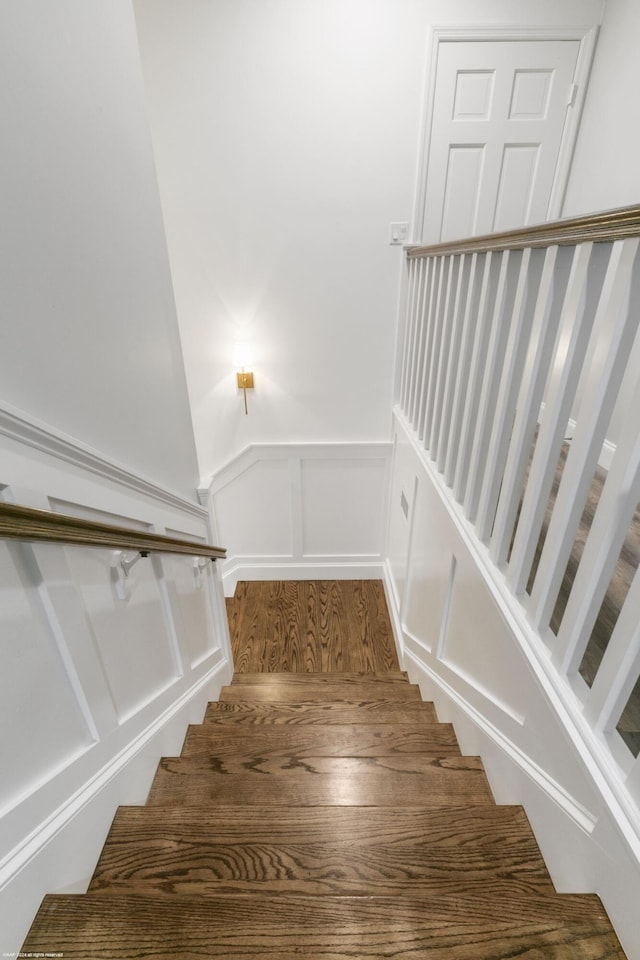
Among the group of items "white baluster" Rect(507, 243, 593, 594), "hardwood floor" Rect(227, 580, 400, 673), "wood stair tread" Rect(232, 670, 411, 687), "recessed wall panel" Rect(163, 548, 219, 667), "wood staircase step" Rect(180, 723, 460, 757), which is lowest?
"hardwood floor" Rect(227, 580, 400, 673)

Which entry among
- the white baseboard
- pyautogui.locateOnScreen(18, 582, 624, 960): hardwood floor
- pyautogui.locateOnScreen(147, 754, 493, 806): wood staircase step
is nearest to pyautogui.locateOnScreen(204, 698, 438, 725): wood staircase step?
pyautogui.locateOnScreen(18, 582, 624, 960): hardwood floor

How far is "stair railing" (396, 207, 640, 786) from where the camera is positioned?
0.76m

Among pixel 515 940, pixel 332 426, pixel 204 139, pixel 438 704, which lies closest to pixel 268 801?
pixel 515 940

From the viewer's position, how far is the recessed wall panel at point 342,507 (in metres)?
3.28

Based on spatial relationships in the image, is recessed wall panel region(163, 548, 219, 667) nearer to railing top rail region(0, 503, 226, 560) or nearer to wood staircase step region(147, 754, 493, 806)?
railing top rail region(0, 503, 226, 560)

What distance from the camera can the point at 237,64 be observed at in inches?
89.2

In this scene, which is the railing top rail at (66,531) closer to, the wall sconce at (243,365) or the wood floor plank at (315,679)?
the wood floor plank at (315,679)

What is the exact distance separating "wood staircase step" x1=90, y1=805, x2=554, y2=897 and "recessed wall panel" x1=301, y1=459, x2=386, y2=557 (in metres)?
2.31

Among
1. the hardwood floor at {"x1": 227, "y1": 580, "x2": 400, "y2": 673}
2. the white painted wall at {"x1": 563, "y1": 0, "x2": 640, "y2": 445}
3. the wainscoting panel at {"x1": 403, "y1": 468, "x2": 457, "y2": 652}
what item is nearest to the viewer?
the wainscoting panel at {"x1": 403, "y1": 468, "x2": 457, "y2": 652}

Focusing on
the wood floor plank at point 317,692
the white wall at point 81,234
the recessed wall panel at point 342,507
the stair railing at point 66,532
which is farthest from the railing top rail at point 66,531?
the recessed wall panel at point 342,507

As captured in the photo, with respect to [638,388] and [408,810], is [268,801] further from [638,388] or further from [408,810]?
[638,388]

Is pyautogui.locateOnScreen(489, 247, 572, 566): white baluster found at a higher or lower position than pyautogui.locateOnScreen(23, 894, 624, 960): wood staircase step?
higher

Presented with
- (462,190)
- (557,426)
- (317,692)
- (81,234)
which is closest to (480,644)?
(557,426)

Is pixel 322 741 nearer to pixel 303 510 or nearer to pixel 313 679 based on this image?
pixel 313 679
